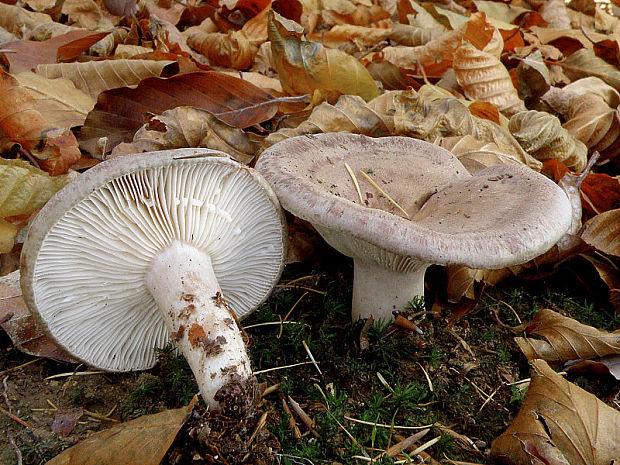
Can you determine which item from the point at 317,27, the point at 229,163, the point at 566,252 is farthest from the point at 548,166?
the point at 317,27

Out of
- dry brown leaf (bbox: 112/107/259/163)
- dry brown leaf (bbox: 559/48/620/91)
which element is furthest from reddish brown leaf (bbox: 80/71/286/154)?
dry brown leaf (bbox: 559/48/620/91)

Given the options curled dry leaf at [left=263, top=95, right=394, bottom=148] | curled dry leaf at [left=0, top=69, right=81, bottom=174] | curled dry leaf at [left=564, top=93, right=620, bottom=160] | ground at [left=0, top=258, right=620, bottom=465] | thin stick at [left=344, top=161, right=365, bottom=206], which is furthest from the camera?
curled dry leaf at [left=564, top=93, right=620, bottom=160]

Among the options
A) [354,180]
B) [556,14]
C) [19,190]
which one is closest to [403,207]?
[354,180]

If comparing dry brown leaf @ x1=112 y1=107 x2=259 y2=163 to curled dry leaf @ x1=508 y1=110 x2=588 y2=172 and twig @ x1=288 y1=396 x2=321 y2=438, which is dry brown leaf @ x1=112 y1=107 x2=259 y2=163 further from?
curled dry leaf @ x1=508 y1=110 x2=588 y2=172

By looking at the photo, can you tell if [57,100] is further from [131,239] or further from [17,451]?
[17,451]

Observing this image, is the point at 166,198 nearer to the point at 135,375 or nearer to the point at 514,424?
the point at 135,375

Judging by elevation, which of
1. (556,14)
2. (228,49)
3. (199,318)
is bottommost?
(556,14)

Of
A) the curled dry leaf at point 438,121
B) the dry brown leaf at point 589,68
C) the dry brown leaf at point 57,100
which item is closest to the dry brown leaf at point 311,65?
the curled dry leaf at point 438,121
